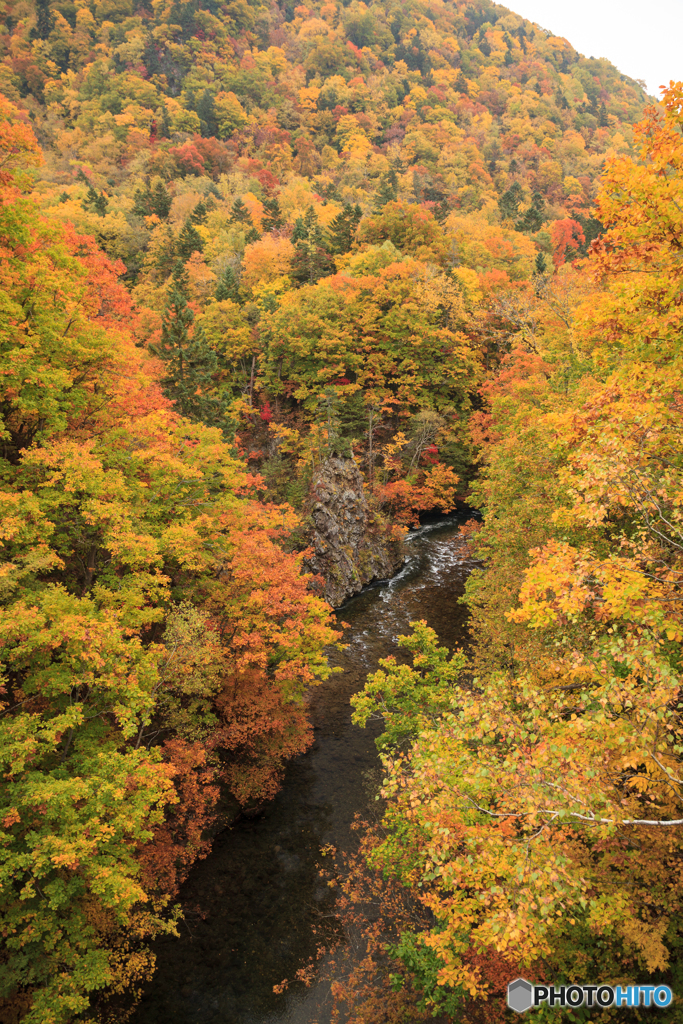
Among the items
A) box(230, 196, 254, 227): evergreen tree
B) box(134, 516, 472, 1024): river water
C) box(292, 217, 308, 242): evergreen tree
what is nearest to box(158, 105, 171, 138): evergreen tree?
box(230, 196, 254, 227): evergreen tree

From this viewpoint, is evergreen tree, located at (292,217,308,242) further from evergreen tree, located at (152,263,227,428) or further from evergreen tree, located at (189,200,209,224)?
evergreen tree, located at (152,263,227,428)

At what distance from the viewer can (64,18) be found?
102750 millimetres

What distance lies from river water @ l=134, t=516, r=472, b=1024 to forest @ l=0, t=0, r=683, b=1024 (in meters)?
0.79

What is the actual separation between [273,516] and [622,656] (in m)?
16.6

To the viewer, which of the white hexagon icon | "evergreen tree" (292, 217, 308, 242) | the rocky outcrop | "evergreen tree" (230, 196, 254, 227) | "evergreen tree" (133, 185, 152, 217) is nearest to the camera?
the white hexagon icon

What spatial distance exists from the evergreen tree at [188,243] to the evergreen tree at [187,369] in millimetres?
20481

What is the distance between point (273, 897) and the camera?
587 inches

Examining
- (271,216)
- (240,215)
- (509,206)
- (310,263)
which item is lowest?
(310,263)

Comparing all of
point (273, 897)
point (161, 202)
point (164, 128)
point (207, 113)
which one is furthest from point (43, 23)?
point (273, 897)

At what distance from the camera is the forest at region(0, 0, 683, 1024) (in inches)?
306

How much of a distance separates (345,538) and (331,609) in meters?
11.2

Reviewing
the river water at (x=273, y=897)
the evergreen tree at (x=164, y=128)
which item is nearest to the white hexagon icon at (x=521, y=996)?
the river water at (x=273, y=897)

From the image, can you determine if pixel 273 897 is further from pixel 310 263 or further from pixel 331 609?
pixel 310 263

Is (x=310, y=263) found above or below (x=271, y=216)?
below
